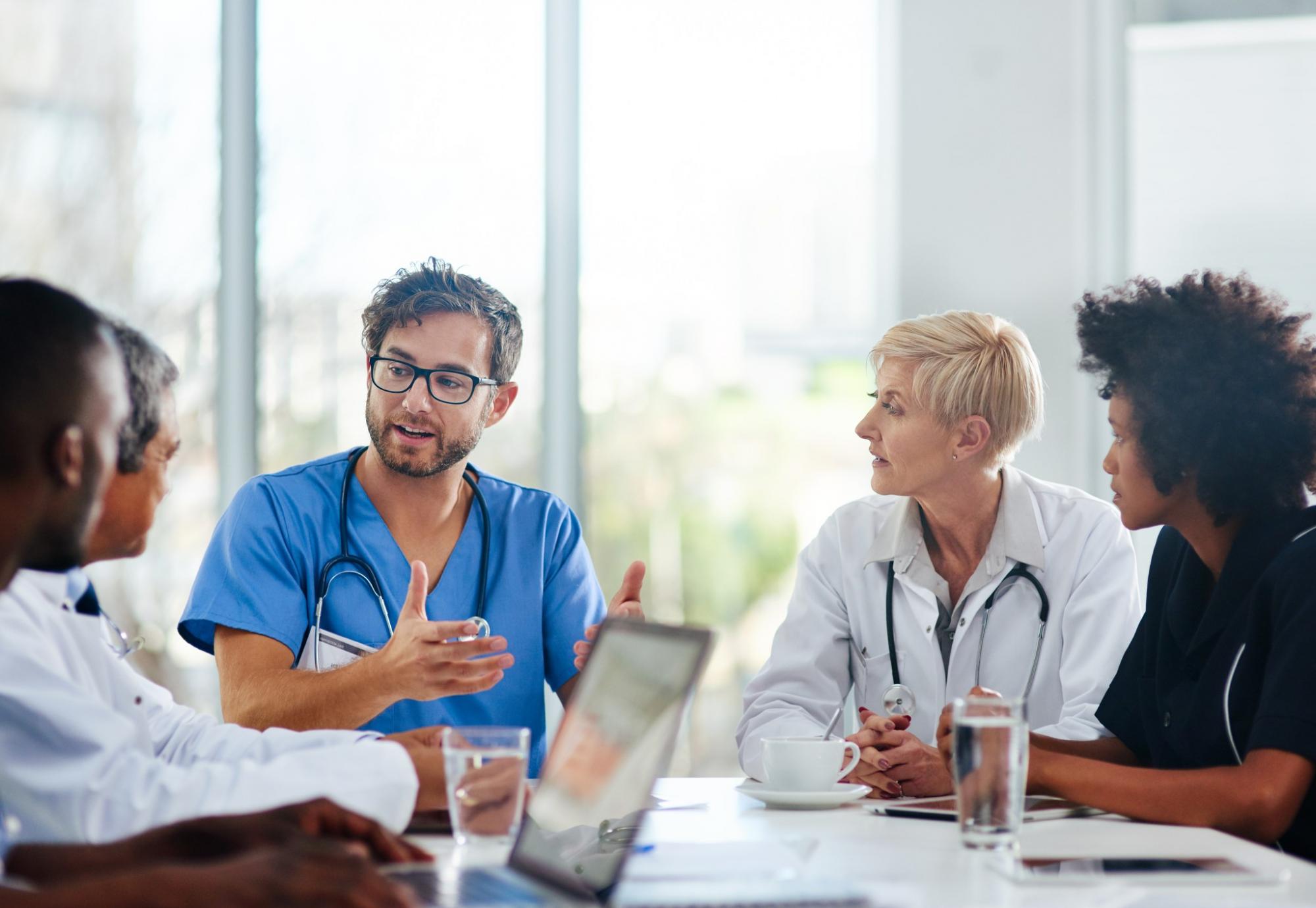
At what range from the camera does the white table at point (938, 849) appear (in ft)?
3.35

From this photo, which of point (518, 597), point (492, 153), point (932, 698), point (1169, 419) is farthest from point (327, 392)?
point (1169, 419)

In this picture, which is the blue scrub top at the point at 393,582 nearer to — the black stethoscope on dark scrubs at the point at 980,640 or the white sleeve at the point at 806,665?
the white sleeve at the point at 806,665

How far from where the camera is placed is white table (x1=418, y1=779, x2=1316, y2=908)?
102 centimetres

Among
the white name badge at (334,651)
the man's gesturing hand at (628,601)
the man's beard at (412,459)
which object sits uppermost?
the man's beard at (412,459)

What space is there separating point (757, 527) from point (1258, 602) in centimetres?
196

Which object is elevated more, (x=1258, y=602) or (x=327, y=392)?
(x=327, y=392)

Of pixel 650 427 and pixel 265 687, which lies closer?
pixel 265 687

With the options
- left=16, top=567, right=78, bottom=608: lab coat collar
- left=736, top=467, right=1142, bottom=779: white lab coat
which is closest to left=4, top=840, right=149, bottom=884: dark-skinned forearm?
left=16, top=567, right=78, bottom=608: lab coat collar

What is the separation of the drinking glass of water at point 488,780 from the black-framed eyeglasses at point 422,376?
3.56 feet

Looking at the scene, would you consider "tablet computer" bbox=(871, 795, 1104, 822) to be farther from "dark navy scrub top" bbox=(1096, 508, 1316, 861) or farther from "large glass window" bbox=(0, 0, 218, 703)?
"large glass window" bbox=(0, 0, 218, 703)

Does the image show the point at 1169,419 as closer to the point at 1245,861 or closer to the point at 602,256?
the point at 1245,861

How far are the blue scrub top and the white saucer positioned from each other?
65cm

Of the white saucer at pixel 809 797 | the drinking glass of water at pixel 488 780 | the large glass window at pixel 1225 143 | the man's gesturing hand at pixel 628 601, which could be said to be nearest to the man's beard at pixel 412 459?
the man's gesturing hand at pixel 628 601

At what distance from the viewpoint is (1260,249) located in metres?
3.10
